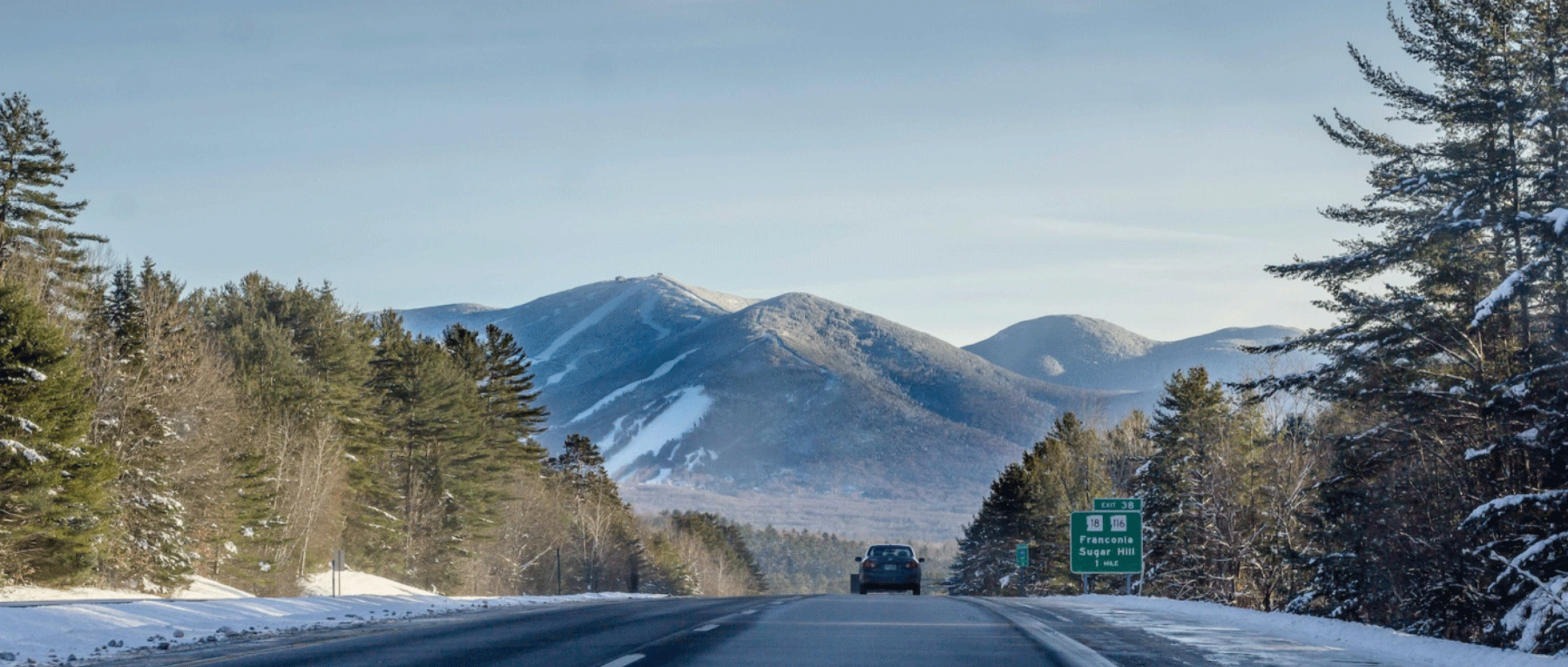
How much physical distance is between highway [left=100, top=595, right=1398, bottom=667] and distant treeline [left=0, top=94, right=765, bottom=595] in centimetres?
2082

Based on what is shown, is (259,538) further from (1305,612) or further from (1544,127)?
(1544,127)

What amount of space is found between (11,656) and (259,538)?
48458 mm

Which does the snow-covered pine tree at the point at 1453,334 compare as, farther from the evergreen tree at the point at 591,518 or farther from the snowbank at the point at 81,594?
the evergreen tree at the point at 591,518

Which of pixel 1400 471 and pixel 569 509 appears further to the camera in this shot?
pixel 569 509

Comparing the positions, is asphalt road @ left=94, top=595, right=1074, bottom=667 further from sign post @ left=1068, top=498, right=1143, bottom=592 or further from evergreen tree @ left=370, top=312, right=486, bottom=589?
evergreen tree @ left=370, top=312, right=486, bottom=589

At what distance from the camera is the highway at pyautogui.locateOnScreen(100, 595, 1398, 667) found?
12852mm

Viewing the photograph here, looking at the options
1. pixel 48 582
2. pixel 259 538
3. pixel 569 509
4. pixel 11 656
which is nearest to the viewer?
pixel 11 656

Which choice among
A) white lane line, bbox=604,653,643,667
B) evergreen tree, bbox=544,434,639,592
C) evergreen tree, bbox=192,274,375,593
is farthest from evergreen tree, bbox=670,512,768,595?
white lane line, bbox=604,653,643,667

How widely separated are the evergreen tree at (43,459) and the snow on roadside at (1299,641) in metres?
27.7

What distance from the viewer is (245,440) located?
61.3 meters

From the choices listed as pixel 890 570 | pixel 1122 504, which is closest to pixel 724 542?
pixel 890 570

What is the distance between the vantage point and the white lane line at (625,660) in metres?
12.0

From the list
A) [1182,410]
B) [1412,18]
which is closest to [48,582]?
[1412,18]

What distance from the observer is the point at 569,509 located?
352 feet
